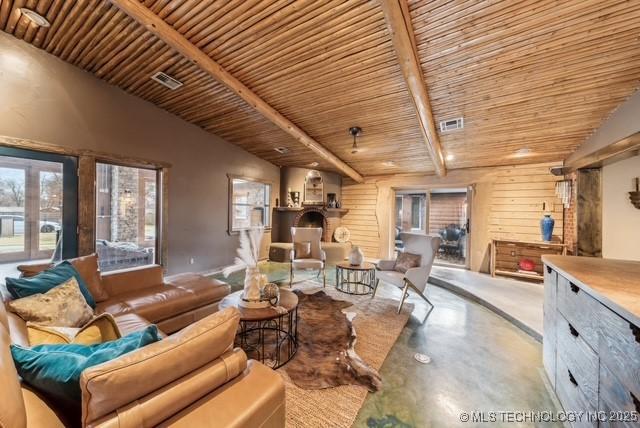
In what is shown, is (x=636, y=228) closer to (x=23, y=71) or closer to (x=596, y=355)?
(x=596, y=355)

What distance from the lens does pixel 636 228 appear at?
3279 millimetres

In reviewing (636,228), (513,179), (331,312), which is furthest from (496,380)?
(513,179)

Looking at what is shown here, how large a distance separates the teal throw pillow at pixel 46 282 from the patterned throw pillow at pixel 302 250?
296cm

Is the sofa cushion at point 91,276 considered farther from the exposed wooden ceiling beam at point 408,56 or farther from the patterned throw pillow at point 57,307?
the exposed wooden ceiling beam at point 408,56

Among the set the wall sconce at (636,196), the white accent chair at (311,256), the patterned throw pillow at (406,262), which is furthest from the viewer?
the white accent chair at (311,256)

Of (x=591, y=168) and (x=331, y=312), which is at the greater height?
(x=591, y=168)

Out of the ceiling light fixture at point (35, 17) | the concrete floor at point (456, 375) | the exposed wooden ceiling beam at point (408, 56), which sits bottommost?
the concrete floor at point (456, 375)

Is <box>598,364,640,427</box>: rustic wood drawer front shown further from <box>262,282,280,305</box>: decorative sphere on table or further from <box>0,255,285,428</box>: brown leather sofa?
<box>262,282,280,305</box>: decorative sphere on table

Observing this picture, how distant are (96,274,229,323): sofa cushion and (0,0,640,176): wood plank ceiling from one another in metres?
2.60

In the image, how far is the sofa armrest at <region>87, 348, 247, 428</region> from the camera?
761 mm

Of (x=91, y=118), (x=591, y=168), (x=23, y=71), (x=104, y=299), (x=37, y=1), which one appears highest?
(x=37, y=1)

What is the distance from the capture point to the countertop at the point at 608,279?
1128mm

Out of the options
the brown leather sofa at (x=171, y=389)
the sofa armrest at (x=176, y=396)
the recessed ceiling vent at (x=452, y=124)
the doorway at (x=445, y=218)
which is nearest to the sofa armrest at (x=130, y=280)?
the brown leather sofa at (x=171, y=389)

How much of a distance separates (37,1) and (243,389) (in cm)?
390
